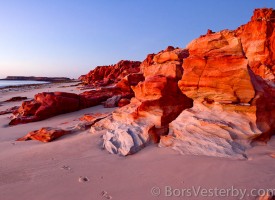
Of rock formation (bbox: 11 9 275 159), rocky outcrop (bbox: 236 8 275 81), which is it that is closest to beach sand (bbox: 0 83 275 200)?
rock formation (bbox: 11 9 275 159)

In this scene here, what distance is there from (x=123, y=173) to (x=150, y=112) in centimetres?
277

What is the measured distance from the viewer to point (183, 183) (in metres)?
4.24

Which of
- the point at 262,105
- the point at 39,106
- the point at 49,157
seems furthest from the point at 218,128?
the point at 39,106

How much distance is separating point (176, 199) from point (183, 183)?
1.50ft

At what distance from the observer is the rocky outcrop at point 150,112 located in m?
6.30

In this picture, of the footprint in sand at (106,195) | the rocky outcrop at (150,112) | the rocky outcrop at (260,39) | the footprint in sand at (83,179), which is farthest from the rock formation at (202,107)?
the rocky outcrop at (260,39)

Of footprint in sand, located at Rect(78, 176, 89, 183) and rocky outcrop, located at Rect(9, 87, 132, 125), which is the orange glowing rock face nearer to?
footprint in sand, located at Rect(78, 176, 89, 183)

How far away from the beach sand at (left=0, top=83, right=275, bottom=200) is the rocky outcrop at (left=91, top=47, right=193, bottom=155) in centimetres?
38

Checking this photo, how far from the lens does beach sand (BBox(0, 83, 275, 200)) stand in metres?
4.06

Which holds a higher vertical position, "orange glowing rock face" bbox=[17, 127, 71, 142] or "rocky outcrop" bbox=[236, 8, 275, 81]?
"rocky outcrop" bbox=[236, 8, 275, 81]

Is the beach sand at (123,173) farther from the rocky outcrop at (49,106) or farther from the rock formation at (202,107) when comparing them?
the rocky outcrop at (49,106)

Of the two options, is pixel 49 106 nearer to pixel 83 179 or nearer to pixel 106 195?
pixel 83 179

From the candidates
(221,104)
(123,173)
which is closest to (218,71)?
(221,104)

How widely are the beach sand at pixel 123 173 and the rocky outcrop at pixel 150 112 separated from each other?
1.23 feet
